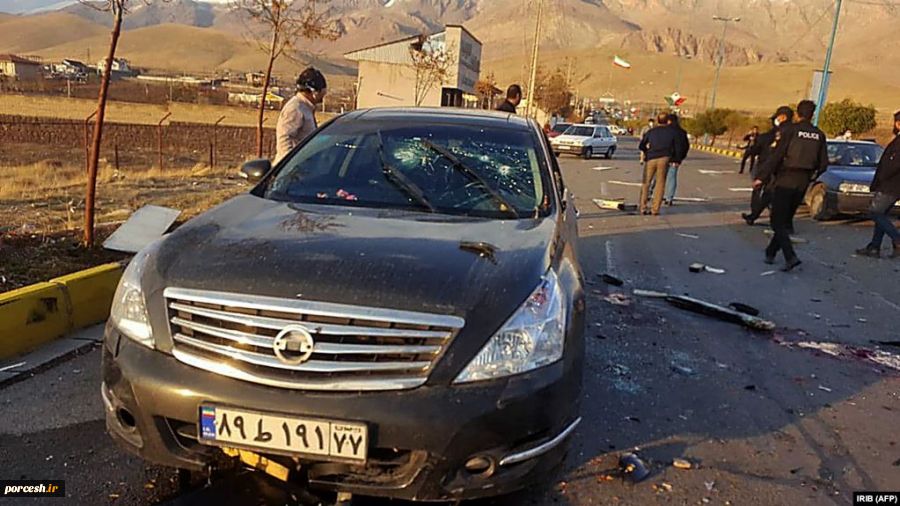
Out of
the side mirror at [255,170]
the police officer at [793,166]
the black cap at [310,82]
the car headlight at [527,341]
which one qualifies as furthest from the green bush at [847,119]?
the car headlight at [527,341]

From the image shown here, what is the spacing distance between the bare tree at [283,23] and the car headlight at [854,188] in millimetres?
10626

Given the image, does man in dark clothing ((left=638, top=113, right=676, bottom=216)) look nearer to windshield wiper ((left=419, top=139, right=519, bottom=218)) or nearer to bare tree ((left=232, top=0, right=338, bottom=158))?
bare tree ((left=232, top=0, right=338, bottom=158))

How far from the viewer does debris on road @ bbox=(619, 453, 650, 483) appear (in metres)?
3.21

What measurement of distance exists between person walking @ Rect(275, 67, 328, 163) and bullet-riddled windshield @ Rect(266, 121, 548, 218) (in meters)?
1.91

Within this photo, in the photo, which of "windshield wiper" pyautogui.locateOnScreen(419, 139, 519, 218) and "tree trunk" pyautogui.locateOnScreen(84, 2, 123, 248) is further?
"tree trunk" pyautogui.locateOnScreen(84, 2, 123, 248)

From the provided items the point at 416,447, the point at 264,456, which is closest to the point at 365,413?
the point at 416,447

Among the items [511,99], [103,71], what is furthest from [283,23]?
[103,71]

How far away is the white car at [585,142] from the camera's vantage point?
2631 centimetres

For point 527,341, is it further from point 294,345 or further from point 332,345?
point 294,345

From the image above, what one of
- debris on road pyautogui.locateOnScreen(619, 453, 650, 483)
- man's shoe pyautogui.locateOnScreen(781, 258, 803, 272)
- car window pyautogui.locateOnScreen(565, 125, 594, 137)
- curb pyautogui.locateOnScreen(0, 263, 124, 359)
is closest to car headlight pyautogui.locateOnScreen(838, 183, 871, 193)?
man's shoe pyautogui.locateOnScreen(781, 258, 803, 272)

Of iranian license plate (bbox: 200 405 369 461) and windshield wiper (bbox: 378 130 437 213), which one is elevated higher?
windshield wiper (bbox: 378 130 437 213)

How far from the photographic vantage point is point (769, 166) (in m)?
8.62

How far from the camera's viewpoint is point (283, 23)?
13875 mm

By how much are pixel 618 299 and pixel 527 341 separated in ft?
13.3
